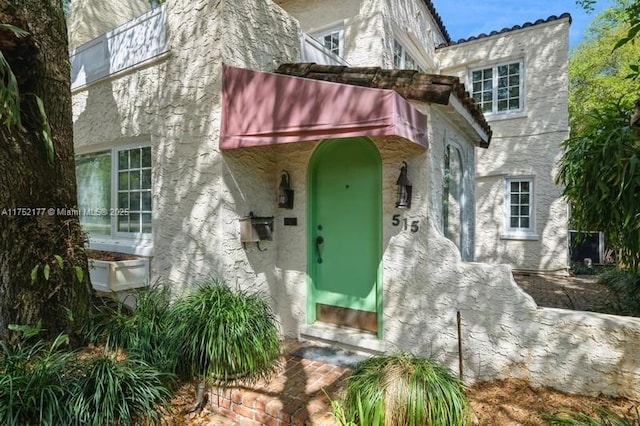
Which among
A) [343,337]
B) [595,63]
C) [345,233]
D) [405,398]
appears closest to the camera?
[405,398]

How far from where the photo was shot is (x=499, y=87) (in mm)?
13406

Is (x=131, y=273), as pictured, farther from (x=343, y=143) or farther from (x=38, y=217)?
(x=343, y=143)

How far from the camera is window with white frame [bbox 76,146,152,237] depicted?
6.80 meters

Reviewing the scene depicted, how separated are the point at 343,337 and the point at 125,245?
452cm

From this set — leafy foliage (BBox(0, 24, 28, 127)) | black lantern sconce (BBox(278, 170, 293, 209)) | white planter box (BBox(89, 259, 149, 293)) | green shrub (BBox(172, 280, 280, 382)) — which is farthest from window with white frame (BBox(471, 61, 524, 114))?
leafy foliage (BBox(0, 24, 28, 127))

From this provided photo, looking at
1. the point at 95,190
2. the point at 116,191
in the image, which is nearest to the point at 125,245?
the point at 116,191

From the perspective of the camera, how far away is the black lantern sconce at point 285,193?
6137 mm

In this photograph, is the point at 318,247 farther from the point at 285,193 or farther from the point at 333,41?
the point at 333,41

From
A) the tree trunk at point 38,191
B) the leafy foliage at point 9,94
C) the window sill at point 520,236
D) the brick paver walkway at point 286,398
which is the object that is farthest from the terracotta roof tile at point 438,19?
the brick paver walkway at point 286,398

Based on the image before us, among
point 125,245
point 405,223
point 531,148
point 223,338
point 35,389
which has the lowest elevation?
point 35,389

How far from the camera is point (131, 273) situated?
243 inches

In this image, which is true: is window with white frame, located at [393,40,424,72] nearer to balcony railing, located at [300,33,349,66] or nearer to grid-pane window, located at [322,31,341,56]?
grid-pane window, located at [322,31,341,56]

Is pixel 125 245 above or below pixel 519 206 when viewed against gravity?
below

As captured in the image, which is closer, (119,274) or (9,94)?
(9,94)
